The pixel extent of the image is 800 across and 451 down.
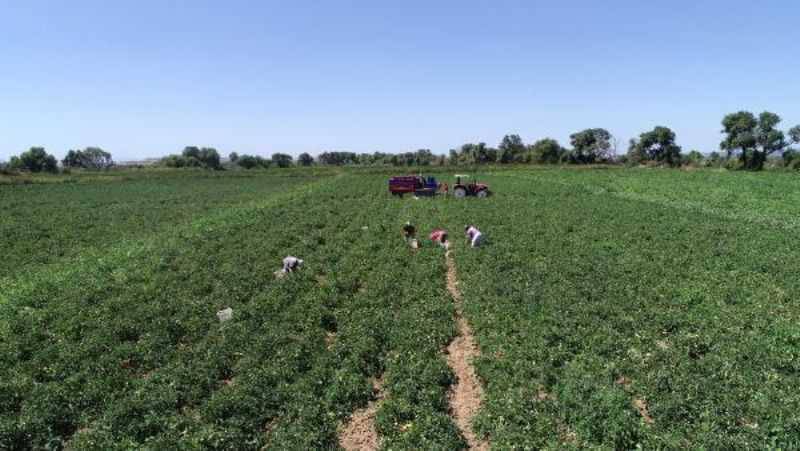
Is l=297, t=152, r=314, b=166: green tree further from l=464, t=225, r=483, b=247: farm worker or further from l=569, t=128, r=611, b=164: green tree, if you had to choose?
l=464, t=225, r=483, b=247: farm worker

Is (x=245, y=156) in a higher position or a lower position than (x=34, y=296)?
higher

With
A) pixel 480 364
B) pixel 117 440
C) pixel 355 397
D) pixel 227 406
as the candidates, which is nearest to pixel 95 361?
pixel 117 440

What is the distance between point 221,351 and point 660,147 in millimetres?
121013

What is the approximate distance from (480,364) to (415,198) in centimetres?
2827

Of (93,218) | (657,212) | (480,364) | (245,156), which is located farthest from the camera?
(245,156)

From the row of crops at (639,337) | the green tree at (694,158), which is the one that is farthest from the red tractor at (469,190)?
the green tree at (694,158)

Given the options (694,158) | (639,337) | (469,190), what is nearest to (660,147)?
(694,158)

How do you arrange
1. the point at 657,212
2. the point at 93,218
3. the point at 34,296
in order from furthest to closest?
the point at 93,218, the point at 657,212, the point at 34,296

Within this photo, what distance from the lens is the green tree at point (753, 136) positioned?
84.3 metres

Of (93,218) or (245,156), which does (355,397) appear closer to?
(93,218)

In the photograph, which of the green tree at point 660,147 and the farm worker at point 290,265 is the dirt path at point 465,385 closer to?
the farm worker at point 290,265

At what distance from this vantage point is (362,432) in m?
7.18

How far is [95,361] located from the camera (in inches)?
359

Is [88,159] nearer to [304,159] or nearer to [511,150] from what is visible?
[304,159]
